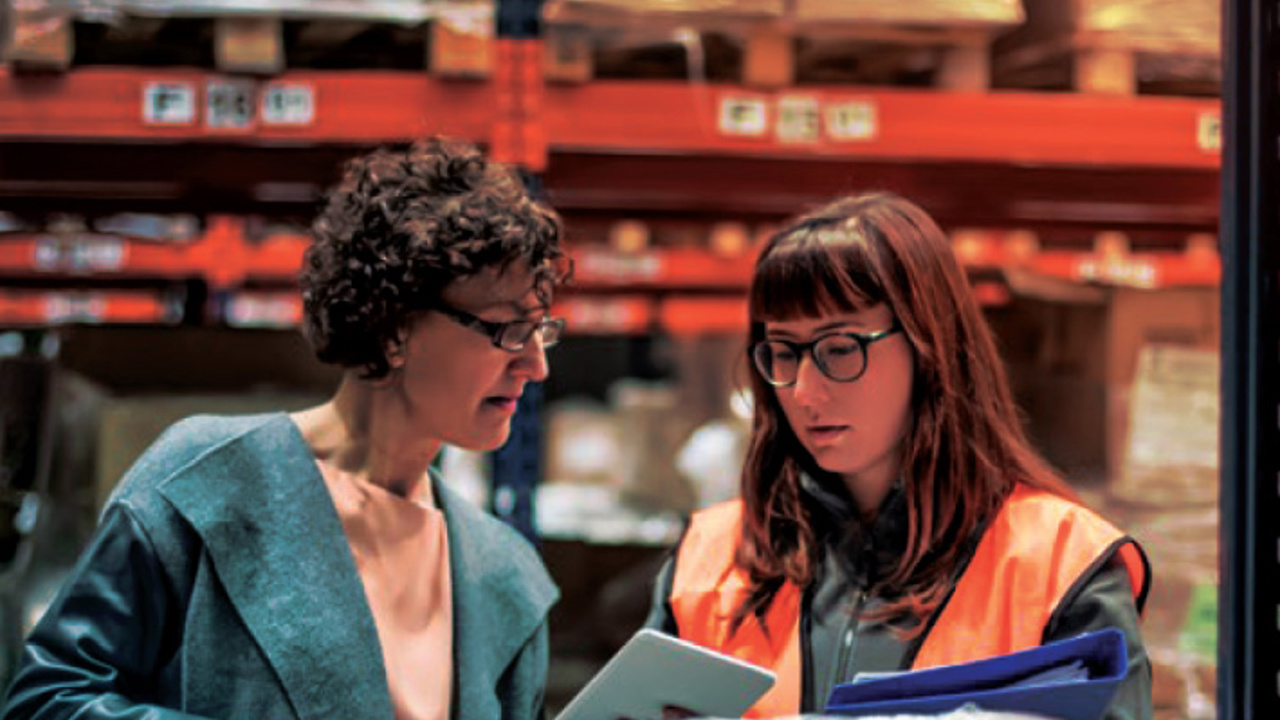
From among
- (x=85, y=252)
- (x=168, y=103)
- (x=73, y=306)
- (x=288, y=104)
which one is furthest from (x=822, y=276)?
(x=73, y=306)

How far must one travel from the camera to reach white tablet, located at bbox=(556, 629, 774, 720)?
1470 millimetres

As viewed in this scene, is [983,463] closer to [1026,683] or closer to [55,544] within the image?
[1026,683]

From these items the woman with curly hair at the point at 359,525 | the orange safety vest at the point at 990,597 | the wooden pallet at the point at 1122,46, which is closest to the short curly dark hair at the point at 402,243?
the woman with curly hair at the point at 359,525

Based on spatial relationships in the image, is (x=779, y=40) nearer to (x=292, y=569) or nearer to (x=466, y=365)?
(x=466, y=365)

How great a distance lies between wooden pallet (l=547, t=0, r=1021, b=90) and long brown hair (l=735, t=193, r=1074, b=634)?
0.75 m

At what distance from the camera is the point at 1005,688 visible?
4.30 ft

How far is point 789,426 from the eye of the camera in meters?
2.08

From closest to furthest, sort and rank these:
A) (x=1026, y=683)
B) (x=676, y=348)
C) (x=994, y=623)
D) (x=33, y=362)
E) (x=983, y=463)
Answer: (x=1026, y=683) → (x=994, y=623) → (x=983, y=463) → (x=33, y=362) → (x=676, y=348)

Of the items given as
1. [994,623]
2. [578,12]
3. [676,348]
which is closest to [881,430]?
[994,623]

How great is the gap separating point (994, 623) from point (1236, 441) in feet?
1.46

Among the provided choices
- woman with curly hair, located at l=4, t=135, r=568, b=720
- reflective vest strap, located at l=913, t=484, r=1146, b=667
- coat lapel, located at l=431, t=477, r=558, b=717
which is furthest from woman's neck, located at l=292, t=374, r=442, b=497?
reflective vest strap, located at l=913, t=484, r=1146, b=667

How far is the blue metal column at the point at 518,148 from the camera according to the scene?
8.23 ft

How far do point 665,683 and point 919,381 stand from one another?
2.04 feet

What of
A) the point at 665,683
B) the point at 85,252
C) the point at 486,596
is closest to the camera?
the point at 665,683
